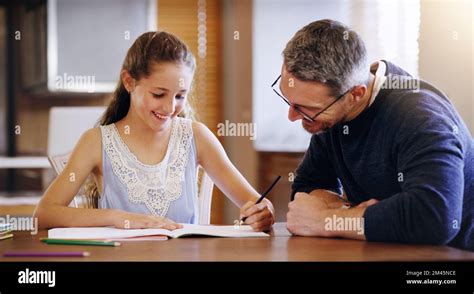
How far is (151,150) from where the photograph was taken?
1782mm

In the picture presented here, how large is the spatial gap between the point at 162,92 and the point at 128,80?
0.42 ft

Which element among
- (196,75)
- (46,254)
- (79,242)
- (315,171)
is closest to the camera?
(46,254)

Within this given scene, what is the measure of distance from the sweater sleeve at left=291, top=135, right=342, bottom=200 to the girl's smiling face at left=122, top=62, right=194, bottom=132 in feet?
1.08

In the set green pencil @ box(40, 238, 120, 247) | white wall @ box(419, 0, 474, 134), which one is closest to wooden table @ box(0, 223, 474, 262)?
green pencil @ box(40, 238, 120, 247)

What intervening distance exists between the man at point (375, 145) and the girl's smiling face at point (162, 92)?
0.35m

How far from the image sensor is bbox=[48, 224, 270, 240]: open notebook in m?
1.29

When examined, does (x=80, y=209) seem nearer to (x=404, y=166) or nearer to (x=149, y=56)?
(x=149, y=56)

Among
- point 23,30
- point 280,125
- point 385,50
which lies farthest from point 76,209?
point 23,30

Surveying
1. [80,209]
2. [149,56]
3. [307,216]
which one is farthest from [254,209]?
[149,56]

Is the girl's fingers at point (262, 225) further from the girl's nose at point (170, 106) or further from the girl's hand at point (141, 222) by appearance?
the girl's nose at point (170, 106)

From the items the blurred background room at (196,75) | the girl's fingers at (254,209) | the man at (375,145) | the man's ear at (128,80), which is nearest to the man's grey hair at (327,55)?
the man at (375,145)

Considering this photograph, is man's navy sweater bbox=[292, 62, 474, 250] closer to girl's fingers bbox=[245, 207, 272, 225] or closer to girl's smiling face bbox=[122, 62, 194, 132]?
girl's fingers bbox=[245, 207, 272, 225]
